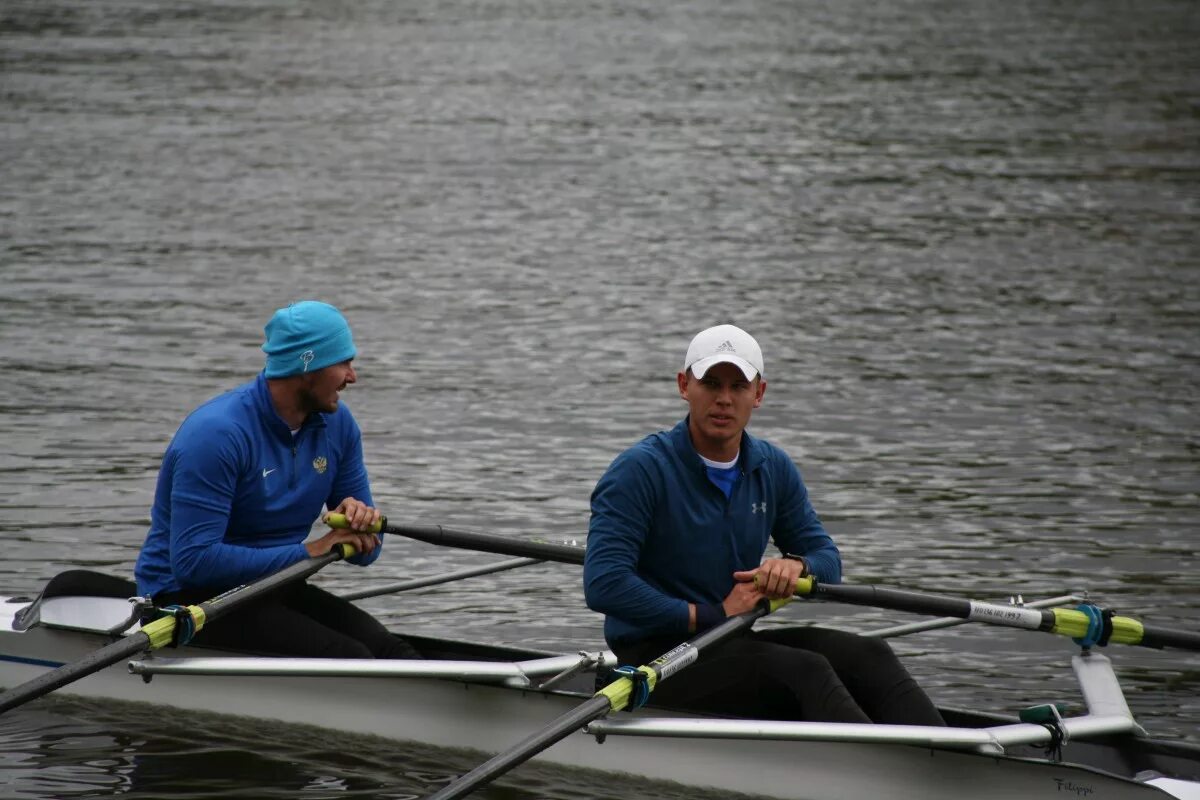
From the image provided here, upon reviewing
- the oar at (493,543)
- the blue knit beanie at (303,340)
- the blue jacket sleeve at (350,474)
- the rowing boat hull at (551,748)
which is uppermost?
the blue knit beanie at (303,340)

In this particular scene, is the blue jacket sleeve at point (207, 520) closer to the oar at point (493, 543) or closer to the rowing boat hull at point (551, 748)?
the rowing boat hull at point (551, 748)

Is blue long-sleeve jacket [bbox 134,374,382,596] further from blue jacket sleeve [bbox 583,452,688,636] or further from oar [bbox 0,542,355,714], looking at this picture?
blue jacket sleeve [bbox 583,452,688,636]

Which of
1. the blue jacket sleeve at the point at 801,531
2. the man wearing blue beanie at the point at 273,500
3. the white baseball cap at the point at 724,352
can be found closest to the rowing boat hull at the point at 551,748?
the man wearing blue beanie at the point at 273,500

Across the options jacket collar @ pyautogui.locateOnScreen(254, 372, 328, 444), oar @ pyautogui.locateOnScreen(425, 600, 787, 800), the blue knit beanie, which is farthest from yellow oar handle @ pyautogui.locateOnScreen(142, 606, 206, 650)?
oar @ pyautogui.locateOnScreen(425, 600, 787, 800)

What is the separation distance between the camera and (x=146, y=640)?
7.84 m

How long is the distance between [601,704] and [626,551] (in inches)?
25.7

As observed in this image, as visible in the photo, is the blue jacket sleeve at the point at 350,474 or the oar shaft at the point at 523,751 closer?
the oar shaft at the point at 523,751

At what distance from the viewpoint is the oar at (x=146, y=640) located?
25.2 feet

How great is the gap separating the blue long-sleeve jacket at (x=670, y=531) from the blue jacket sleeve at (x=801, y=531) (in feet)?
0.06

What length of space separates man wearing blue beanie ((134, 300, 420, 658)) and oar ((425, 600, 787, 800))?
1.52 meters

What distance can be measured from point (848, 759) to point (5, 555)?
6.36m

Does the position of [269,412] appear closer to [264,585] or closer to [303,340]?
[303,340]

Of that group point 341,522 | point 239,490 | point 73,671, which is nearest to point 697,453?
point 341,522

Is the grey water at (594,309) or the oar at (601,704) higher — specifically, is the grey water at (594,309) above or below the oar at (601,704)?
above
